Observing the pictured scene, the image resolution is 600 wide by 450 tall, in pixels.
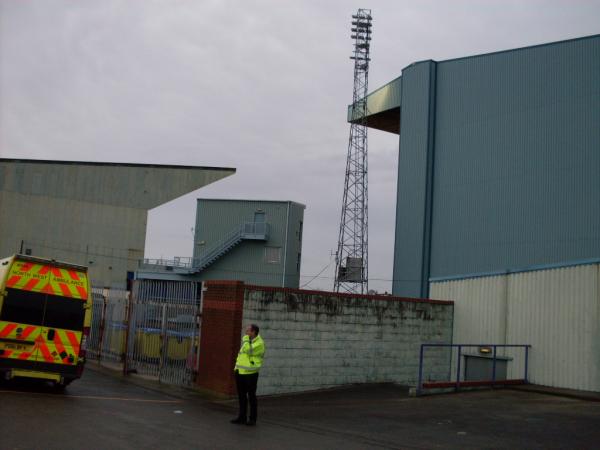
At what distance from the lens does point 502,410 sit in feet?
44.0

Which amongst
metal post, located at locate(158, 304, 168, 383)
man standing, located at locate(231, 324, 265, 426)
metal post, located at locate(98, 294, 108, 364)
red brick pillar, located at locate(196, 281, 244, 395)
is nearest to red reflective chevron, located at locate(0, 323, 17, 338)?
red brick pillar, located at locate(196, 281, 244, 395)

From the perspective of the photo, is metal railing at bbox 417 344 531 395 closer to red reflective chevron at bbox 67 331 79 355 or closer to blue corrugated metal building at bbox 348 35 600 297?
red reflective chevron at bbox 67 331 79 355

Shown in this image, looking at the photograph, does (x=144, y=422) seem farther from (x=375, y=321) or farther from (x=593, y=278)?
(x=593, y=278)

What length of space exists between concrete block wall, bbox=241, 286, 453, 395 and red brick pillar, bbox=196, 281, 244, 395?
0.32 m

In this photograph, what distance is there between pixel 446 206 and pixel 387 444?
26.0 metres

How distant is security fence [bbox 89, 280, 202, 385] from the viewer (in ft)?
58.5

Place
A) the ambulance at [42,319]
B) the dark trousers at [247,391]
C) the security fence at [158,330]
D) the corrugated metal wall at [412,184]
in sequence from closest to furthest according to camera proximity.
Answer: the dark trousers at [247,391], the ambulance at [42,319], the security fence at [158,330], the corrugated metal wall at [412,184]

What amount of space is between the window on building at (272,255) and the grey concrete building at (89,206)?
8.94 m

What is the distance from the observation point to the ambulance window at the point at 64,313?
14195 mm

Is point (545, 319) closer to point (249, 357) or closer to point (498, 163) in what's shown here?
point (249, 357)

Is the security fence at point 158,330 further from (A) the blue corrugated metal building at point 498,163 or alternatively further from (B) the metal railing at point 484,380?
(A) the blue corrugated metal building at point 498,163

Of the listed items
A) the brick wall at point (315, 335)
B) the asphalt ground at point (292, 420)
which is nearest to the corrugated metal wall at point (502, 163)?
the brick wall at point (315, 335)

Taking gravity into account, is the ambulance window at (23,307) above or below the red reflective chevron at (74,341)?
above

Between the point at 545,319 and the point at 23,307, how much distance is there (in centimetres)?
1277
